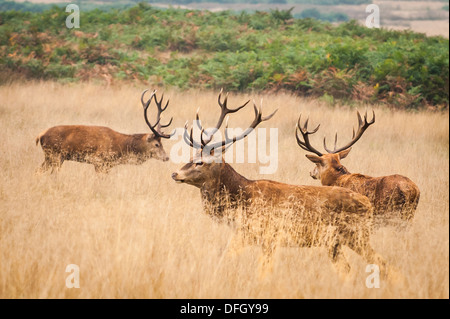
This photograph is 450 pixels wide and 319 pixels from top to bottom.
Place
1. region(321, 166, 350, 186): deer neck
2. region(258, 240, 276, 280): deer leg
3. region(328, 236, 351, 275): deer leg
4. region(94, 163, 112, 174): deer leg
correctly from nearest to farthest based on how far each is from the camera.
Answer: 1. region(258, 240, 276, 280): deer leg
2. region(328, 236, 351, 275): deer leg
3. region(321, 166, 350, 186): deer neck
4. region(94, 163, 112, 174): deer leg

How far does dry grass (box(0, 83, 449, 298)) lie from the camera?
420cm

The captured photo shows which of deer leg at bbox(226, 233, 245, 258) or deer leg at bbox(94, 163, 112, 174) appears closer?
deer leg at bbox(226, 233, 245, 258)

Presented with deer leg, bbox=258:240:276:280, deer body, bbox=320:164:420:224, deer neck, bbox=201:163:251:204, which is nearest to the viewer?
deer leg, bbox=258:240:276:280

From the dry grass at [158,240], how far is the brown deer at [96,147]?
21 centimetres

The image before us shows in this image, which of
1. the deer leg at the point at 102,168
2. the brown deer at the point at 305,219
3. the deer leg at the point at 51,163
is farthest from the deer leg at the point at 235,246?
the deer leg at the point at 51,163

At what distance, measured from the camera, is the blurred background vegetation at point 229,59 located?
15.4m

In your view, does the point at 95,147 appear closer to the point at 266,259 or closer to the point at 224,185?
the point at 224,185

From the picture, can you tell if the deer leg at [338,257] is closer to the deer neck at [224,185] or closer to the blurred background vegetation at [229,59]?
the deer neck at [224,185]

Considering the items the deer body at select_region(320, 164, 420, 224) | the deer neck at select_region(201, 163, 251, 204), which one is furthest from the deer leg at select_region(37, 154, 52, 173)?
the deer body at select_region(320, 164, 420, 224)

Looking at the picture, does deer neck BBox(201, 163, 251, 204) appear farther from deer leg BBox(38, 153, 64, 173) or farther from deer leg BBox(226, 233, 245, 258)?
deer leg BBox(38, 153, 64, 173)

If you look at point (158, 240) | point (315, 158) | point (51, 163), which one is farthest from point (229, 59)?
point (158, 240)
